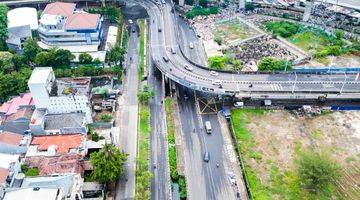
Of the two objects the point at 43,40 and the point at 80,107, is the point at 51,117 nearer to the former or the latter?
the point at 80,107

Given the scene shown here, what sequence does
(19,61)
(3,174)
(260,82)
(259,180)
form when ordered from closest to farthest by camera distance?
(3,174), (259,180), (260,82), (19,61)

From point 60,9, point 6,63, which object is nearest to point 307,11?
point 60,9

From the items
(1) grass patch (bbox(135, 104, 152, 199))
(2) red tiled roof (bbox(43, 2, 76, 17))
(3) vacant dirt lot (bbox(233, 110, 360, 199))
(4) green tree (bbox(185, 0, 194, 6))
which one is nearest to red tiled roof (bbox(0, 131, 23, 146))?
(1) grass patch (bbox(135, 104, 152, 199))

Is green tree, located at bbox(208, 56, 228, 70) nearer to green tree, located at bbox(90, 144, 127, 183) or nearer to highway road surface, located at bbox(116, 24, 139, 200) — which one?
highway road surface, located at bbox(116, 24, 139, 200)

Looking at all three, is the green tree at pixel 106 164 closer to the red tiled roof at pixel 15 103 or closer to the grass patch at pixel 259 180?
the red tiled roof at pixel 15 103

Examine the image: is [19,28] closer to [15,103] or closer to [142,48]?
[15,103]

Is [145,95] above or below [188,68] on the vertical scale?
below
